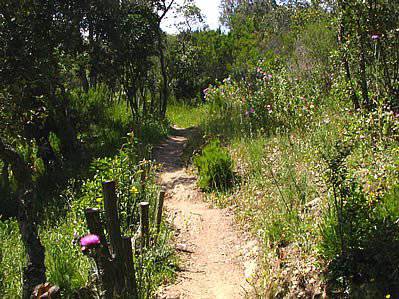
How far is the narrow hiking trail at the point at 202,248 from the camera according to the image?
150 inches

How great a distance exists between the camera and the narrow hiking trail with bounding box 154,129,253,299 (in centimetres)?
382

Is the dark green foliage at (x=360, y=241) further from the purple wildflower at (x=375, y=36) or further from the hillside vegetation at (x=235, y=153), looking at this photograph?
the purple wildflower at (x=375, y=36)

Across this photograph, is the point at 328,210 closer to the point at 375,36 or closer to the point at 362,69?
the point at 375,36

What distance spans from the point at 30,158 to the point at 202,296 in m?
5.34

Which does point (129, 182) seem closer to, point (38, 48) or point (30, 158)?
point (38, 48)

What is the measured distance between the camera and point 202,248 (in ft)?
15.6

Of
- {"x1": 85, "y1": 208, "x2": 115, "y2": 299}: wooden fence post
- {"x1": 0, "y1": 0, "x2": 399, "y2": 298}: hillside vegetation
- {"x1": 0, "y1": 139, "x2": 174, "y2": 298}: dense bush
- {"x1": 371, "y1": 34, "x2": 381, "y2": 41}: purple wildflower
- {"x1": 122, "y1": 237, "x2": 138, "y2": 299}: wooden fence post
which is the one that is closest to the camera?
{"x1": 85, "y1": 208, "x2": 115, "y2": 299}: wooden fence post

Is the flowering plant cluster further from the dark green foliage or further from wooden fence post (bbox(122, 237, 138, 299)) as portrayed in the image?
wooden fence post (bbox(122, 237, 138, 299))

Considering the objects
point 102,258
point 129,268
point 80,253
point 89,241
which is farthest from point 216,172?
point 89,241

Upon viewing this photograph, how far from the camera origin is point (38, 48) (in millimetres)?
5945

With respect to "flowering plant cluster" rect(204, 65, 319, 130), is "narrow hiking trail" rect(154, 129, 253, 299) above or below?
below

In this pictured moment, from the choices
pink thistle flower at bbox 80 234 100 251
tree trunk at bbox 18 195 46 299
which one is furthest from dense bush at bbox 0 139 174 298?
pink thistle flower at bbox 80 234 100 251

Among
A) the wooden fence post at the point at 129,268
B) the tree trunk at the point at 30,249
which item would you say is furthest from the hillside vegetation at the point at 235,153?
the wooden fence post at the point at 129,268

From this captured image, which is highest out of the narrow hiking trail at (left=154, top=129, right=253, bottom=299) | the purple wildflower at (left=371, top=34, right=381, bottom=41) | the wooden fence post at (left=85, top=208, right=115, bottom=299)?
the purple wildflower at (left=371, top=34, right=381, bottom=41)
